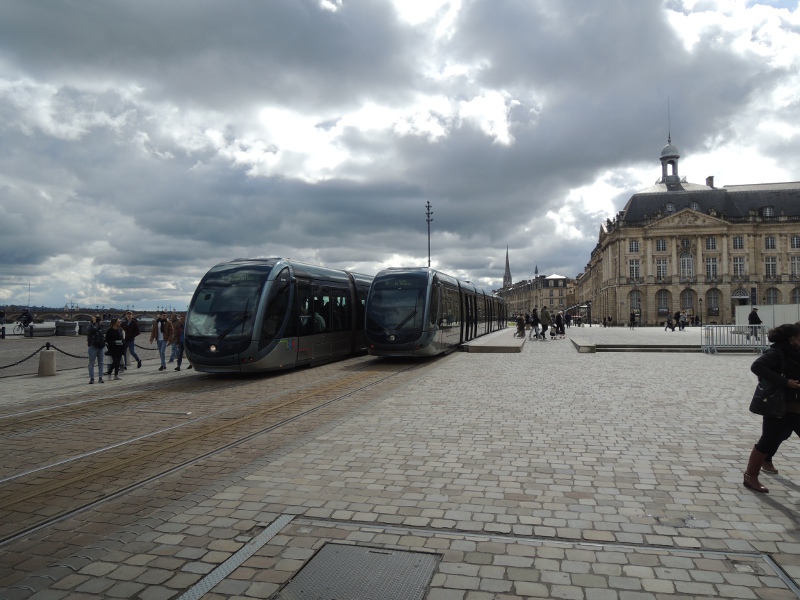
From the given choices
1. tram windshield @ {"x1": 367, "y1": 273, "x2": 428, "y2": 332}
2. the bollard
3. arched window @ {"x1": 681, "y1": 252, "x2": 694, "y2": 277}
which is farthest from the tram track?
arched window @ {"x1": 681, "y1": 252, "x2": 694, "y2": 277}

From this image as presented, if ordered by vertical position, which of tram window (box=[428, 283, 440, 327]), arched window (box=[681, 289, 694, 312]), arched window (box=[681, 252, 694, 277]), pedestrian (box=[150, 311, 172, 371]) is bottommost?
pedestrian (box=[150, 311, 172, 371])

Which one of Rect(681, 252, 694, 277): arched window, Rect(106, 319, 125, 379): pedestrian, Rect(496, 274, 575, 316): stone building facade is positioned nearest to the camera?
Rect(106, 319, 125, 379): pedestrian

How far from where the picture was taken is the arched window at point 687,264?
91.8 m

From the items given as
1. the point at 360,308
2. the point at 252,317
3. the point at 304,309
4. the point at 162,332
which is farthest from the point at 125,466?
the point at 360,308

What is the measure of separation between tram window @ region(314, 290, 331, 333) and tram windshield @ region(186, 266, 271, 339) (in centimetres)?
282

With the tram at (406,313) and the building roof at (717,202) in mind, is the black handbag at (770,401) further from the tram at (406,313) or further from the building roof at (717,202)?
the building roof at (717,202)

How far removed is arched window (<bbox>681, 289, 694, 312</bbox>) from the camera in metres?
91.1

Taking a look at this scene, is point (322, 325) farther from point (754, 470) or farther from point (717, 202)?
point (717, 202)

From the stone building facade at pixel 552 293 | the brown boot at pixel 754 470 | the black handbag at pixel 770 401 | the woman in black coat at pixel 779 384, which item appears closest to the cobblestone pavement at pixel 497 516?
the brown boot at pixel 754 470

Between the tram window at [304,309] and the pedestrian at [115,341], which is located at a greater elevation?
the tram window at [304,309]

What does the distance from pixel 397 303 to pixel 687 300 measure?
86391 mm

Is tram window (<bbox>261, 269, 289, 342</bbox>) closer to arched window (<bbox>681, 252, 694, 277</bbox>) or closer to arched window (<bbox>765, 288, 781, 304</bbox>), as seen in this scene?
arched window (<bbox>681, 252, 694, 277</bbox>)

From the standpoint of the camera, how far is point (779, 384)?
203 inches

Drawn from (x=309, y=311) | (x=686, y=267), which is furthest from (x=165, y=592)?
(x=686, y=267)
